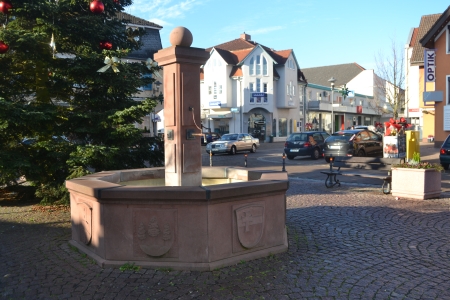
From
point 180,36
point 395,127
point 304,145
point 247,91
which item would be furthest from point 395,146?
point 247,91

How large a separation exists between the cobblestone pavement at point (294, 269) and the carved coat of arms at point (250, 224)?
28cm

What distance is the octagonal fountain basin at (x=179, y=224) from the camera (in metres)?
5.42

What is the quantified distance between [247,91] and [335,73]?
39.7m

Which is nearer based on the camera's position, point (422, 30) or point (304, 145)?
point (304, 145)

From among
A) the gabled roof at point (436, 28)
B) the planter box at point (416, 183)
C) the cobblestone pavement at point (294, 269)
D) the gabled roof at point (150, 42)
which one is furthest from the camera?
the gabled roof at point (150, 42)

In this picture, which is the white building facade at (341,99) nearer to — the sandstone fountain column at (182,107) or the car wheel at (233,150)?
the car wheel at (233,150)

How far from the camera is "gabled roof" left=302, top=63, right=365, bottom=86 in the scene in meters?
83.1

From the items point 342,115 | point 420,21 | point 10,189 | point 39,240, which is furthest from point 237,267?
point 342,115

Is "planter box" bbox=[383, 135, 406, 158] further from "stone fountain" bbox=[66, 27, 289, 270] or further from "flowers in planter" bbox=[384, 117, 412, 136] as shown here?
"stone fountain" bbox=[66, 27, 289, 270]

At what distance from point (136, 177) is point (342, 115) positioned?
66.8 meters

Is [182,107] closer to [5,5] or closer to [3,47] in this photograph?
[3,47]

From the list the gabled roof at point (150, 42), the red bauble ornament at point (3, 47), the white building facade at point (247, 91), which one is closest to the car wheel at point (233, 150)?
the gabled roof at point (150, 42)

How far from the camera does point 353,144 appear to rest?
842 inches

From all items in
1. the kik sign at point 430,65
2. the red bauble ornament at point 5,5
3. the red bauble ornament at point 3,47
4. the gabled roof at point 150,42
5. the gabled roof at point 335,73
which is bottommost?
the red bauble ornament at point 3,47
